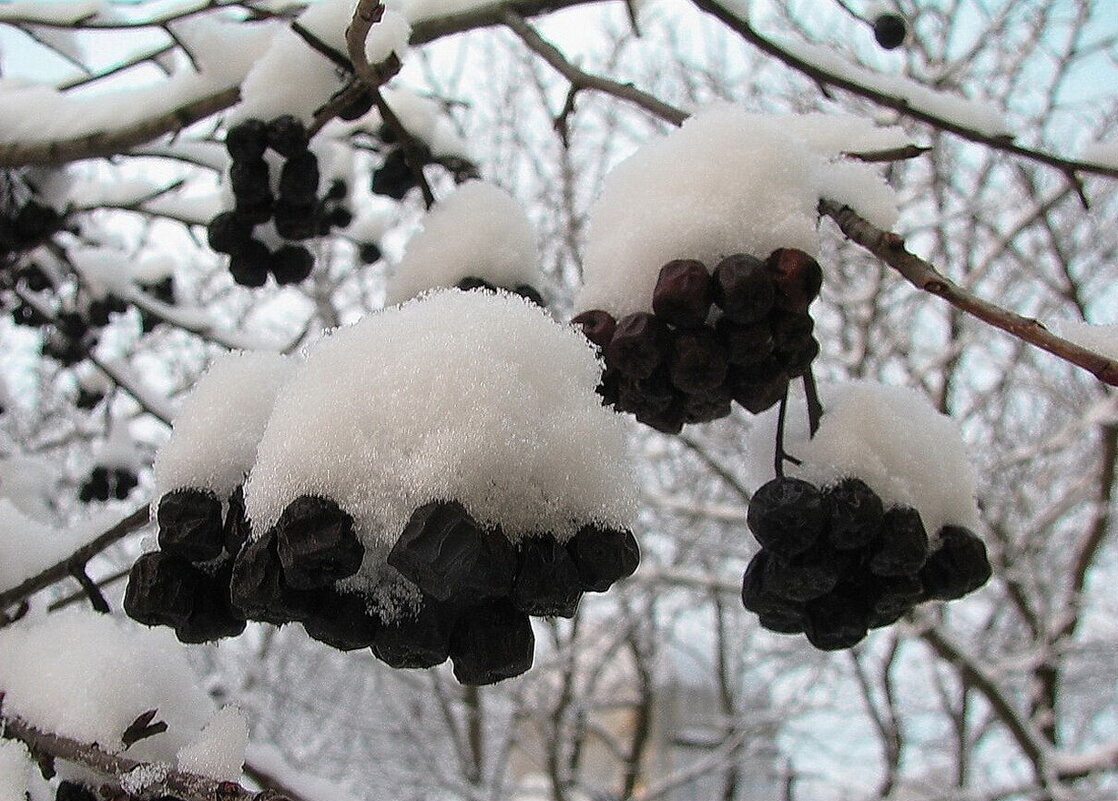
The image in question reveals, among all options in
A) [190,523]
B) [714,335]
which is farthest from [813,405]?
[190,523]

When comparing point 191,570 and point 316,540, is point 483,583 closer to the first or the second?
point 316,540

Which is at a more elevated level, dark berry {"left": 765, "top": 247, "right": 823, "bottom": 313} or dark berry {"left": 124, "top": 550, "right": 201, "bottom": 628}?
dark berry {"left": 765, "top": 247, "right": 823, "bottom": 313}

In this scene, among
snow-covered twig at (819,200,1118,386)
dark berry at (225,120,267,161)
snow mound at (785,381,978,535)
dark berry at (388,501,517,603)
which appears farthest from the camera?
dark berry at (225,120,267,161)

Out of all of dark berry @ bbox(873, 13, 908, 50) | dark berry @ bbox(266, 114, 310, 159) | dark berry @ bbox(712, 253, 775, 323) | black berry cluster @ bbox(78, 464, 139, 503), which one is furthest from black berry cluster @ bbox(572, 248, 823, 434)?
black berry cluster @ bbox(78, 464, 139, 503)

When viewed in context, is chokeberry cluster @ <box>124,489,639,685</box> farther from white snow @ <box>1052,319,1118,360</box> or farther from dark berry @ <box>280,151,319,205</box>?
dark berry @ <box>280,151,319,205</box>

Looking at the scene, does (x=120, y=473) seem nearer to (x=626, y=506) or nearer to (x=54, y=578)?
(x=54, y=578)

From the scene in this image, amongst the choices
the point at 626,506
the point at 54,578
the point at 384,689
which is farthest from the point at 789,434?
the point at 384,689

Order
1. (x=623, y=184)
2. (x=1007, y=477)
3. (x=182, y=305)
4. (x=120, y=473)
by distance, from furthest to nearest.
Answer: (x=1007, y=477), (x=182, y=305), (x=120, y=473), (x=623, y=184)

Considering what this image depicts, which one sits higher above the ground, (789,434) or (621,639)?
(621,639)
